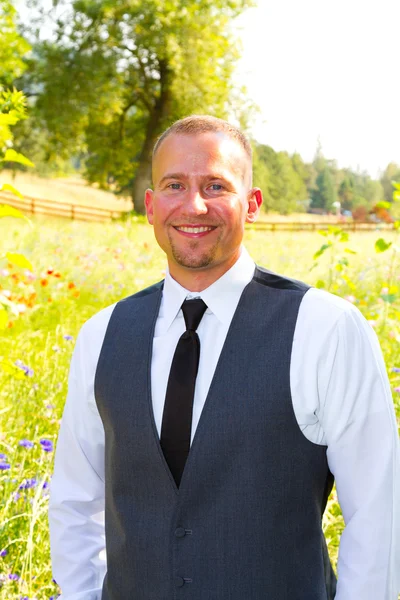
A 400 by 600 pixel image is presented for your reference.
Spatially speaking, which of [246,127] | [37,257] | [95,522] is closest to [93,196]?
[246,127]

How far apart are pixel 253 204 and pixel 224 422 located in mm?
645

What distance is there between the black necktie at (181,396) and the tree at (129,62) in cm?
2069

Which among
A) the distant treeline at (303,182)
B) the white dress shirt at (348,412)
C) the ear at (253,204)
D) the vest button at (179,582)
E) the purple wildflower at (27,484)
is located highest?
the distant treeline at (303,182)

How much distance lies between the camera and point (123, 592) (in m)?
1.73

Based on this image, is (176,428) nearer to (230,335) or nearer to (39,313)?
(230,335)

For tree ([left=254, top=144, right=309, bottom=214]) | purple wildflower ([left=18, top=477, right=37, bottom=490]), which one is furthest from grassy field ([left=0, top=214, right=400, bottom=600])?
tree ([left=254, top=144, right=309, bottom=214])

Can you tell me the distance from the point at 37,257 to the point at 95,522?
672 centimetres

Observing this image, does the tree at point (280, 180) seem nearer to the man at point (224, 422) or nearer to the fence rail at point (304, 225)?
the fence rail at point (304, 225)

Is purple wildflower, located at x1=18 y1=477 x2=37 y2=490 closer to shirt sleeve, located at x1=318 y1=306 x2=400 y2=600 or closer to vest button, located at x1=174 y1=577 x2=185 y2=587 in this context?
vest button, located at x1=174 y1=577 x2=185 y2=587

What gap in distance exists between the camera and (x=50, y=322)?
6195 mm

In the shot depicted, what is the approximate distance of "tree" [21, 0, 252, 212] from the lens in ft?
70.5

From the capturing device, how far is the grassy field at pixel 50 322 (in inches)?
107

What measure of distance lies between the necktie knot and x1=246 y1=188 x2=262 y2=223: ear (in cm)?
29

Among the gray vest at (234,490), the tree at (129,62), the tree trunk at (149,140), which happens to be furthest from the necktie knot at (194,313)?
the tree trunk at (149,140)
